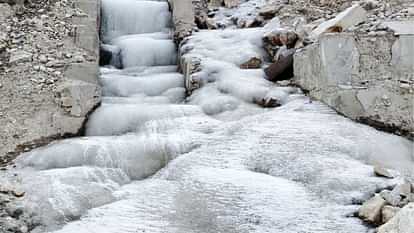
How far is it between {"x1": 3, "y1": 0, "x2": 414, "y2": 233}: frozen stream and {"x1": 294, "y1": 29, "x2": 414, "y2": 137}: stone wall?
0.58 ft

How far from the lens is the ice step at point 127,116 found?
494 centimetres

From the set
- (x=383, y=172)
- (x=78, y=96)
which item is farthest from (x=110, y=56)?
(x=383, y=172)

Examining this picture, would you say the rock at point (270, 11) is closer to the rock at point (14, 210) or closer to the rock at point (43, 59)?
the rock at point (43, 59)

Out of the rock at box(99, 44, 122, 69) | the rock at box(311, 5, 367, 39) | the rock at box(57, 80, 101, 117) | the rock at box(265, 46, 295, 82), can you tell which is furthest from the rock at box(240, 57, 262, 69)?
the rock at box(57, 80, 101, 117)

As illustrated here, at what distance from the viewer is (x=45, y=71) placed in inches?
212

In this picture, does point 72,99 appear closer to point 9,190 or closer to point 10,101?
point 10,101

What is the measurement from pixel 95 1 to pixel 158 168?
357cm

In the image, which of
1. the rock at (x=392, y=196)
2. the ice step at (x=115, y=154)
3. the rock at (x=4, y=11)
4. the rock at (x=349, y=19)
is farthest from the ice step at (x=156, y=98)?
the rock at (x=392, y=196)

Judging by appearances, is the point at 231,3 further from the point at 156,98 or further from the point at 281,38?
the point at 156,98

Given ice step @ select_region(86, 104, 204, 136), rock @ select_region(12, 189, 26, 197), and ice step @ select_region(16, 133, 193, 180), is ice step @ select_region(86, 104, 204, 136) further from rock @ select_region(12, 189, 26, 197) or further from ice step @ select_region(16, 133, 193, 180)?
rock @ select_region(12, 189, 26, 197)

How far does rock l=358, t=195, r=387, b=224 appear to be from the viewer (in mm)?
3049

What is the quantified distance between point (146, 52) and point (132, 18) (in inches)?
44.0

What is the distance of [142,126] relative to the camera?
489cm

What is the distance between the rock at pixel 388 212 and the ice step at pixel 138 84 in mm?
3576
